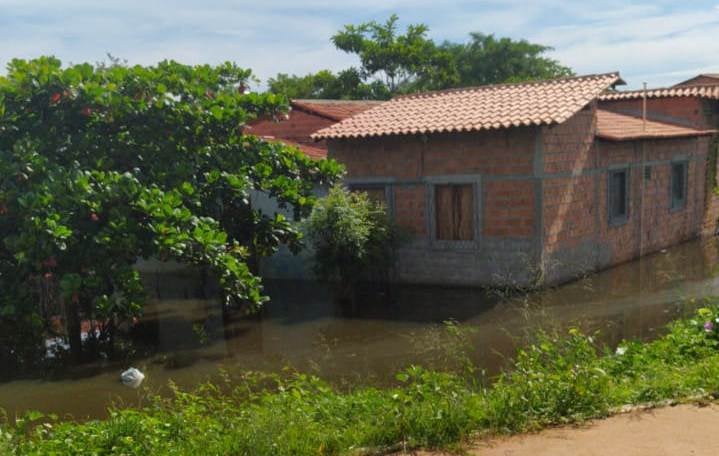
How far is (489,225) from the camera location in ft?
44.2

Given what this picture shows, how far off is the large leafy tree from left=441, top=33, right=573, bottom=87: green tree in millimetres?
28602

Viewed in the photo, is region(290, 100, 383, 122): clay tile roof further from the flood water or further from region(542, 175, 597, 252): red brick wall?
region(542, 175, 597, 252): red brick wall

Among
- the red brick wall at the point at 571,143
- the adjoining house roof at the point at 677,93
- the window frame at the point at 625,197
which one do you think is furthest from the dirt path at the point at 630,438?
the adjoining house roof at the point at 677,93

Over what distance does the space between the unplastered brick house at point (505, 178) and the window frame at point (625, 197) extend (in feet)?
0.08

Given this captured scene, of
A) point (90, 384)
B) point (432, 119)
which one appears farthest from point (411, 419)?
point (432, 119)

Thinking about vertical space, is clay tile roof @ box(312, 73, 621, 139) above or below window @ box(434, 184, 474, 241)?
above

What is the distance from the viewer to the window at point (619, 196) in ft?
50.9

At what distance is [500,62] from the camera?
38.6 m

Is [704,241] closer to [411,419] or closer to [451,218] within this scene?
[451,218]

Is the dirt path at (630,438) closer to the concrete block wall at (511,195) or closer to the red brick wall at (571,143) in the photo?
the concrete block wall at (511,195)

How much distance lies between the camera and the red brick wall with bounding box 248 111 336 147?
63.7ft

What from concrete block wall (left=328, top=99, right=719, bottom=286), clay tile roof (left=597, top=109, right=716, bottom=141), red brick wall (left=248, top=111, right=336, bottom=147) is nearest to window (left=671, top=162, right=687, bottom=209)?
clay tile roof (left=597, top=109, right=716, bottom=141)

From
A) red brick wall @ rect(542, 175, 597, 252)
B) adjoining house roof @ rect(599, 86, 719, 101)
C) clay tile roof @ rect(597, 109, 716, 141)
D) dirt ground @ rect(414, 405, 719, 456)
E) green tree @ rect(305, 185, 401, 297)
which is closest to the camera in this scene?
dirt ground @ rect(414, 405, 719, 456)

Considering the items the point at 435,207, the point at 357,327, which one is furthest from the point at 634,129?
the point at 357,327
